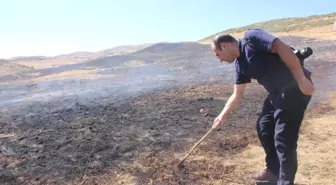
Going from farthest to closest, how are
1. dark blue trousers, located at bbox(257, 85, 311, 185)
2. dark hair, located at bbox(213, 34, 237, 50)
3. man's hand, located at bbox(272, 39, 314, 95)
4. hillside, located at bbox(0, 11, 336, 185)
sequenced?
1. hillside, located at bbox(0, 11, 336, 185)
2. dark hair, located at bbox(213, 34, 237, 50)
3. dark blue trousers, located at bbox(257, 85, 311, 185)
4. man's hand, located at bbox(272, 39, 314, 95)

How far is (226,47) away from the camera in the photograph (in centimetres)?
325

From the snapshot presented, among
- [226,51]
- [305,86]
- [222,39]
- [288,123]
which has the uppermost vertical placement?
[222,39]

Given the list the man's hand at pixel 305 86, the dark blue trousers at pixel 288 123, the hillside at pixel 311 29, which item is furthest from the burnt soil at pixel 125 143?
the hillside at pixel 311 29

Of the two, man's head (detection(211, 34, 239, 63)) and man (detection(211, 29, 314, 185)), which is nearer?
man (detection(211, 29, 314, 185))

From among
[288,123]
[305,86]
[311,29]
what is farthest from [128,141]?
[311,29]

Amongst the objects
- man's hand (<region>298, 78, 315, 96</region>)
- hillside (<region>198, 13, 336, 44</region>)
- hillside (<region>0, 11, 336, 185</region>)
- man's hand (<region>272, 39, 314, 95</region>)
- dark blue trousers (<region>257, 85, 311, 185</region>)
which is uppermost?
hillside (<region>198, 13, 336, 44</region>)

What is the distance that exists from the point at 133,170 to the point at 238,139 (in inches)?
76.1

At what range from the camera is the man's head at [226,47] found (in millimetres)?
3240

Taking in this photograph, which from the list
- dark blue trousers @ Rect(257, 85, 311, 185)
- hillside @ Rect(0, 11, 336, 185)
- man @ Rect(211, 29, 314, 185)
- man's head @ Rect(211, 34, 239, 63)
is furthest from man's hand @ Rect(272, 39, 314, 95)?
hillside @ Rect(0, 11, 336, 185)

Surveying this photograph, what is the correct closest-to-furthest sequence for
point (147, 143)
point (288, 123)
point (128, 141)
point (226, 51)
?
point (288, 123) → point (226, 51) → point (147, 143) → point (128, 141)

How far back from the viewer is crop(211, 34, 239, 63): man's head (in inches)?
128

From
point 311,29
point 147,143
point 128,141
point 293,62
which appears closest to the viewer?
point 293,62

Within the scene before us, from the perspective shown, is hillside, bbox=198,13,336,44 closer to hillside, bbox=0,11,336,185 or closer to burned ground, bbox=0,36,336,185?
burned ground, bbox=0,36,336,185

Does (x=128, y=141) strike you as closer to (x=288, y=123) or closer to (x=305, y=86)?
(x=288, y=123)
